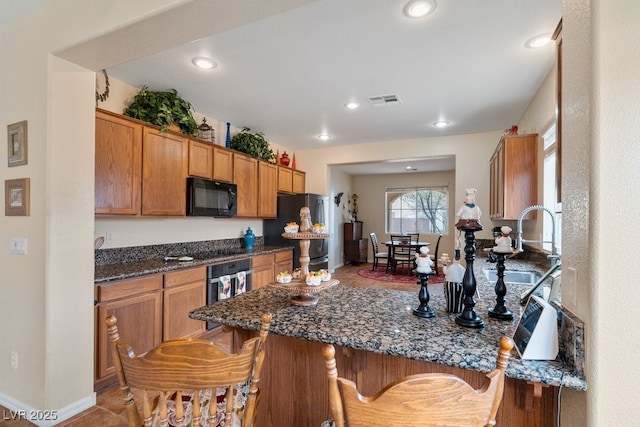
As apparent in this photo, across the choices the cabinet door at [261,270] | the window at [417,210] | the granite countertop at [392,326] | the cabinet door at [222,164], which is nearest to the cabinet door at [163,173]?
the cabinet door at [222,164]

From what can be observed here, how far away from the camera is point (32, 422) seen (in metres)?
1.91

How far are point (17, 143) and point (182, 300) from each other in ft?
5.53

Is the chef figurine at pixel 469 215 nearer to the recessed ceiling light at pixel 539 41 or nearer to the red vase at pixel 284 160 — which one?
the recessed ceiling light at pixel 539 41

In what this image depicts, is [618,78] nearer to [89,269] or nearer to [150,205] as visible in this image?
[89,269]

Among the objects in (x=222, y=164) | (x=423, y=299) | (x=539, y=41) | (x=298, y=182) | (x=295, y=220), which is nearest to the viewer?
(x=423, y=299)

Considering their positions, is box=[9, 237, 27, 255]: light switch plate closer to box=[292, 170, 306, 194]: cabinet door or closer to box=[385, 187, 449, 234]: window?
box=[292, 170, 306, 194]: cabinet door

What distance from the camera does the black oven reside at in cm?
321

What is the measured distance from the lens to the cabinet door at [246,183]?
4023mm

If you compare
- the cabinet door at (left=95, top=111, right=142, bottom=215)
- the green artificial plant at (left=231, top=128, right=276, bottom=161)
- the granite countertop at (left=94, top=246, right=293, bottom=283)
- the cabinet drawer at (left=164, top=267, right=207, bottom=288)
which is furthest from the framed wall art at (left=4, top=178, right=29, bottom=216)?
the green artificial plant at (left=231, top=128, right=276, bottom=161)

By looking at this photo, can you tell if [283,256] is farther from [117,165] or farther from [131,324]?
[117,165]

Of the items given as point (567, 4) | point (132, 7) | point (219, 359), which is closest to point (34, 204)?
point (132, 7)

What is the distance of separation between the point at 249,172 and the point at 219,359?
3.55m

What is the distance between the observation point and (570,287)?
100 centimetres

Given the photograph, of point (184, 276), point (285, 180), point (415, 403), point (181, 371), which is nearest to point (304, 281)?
point (181, 371)
